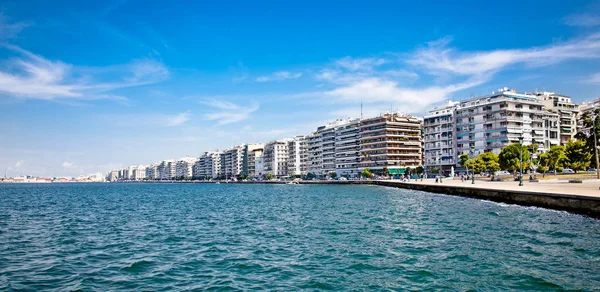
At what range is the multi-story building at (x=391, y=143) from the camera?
500 feet

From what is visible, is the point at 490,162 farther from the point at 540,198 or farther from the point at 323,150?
the point at 323,150

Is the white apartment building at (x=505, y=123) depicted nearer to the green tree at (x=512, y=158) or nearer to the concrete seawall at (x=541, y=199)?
the green tree at (x=512, y=158)

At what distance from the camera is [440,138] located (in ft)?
436

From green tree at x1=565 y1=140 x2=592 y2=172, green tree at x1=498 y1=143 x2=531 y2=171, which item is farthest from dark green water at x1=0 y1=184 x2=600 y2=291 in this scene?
green tree at x1=565 y1=140 x2=592 y2=172

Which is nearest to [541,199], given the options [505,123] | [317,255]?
[317,255]

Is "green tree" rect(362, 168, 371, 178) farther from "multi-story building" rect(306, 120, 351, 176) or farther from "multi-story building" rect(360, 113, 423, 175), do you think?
"multi-story building" rect(306, 120, 351, 176)

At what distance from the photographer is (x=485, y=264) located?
17.7 meters

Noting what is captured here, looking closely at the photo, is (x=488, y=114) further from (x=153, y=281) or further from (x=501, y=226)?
(x=153, y=281)

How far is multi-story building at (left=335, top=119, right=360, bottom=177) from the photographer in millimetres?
167000

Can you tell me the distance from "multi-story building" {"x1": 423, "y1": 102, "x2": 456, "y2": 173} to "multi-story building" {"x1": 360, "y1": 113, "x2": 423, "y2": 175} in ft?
48.6

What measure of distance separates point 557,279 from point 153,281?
1459cm

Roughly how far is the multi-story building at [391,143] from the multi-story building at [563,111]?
42982 millimetres

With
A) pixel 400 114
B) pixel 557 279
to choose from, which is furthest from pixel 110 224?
pixel 400 114

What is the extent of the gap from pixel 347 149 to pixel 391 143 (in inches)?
913
